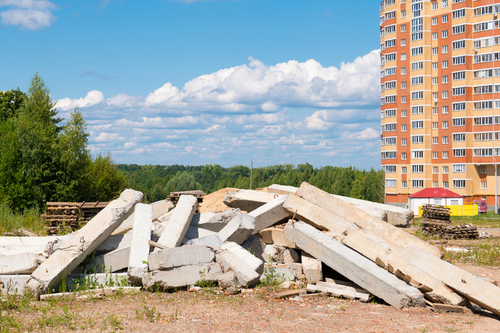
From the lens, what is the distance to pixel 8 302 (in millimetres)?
5871

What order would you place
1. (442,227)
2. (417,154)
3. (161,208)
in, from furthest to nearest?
(417,154) → (442,227) → (161,208)

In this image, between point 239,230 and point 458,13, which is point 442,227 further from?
point 458,13

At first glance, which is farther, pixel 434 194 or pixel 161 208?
pixel 434 194

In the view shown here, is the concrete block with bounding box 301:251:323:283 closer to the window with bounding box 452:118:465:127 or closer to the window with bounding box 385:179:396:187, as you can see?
the window with bounding box 452:118:465:127

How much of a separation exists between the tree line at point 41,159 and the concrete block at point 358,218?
1557cm

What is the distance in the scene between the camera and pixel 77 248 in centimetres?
666

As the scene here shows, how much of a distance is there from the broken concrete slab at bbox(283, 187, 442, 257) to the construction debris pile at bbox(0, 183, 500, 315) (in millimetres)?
20

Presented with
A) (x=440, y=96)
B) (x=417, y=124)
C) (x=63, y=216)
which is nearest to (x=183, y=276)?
(x=63, y=216)

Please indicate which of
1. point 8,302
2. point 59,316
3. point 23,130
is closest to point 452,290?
point 59,316

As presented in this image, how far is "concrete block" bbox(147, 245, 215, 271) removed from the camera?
21.3ft

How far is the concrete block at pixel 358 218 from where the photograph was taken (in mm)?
8023

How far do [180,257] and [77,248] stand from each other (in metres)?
1.66

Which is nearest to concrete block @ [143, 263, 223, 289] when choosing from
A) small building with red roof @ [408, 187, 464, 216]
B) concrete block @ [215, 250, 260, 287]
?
concrete block @ [215, 250, 260, 287]

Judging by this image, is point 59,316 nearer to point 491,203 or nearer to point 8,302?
point 8,302
